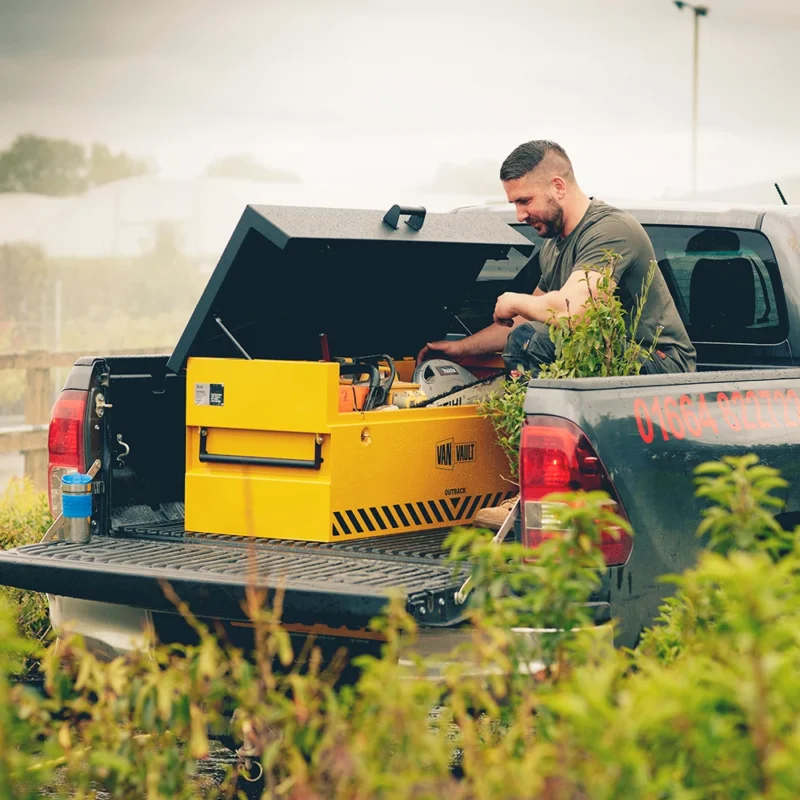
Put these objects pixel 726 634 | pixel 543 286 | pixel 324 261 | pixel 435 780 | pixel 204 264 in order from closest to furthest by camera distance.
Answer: pixel 435 780
pixel 726 634
pixel 324 261
pixel 543 286
pixel 204 264

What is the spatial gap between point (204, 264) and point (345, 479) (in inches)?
930

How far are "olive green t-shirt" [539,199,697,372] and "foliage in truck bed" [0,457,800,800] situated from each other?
6.56ft

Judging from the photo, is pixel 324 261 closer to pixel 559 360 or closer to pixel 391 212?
pixel 391 212

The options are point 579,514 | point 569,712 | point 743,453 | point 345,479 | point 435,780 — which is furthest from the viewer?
point 345,479

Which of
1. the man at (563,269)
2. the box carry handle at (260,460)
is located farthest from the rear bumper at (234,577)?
the man at (563,269)

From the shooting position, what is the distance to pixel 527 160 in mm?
5594

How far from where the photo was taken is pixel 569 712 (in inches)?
88.4

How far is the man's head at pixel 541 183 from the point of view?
18.3ft

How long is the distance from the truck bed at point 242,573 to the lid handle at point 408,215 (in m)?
1.20

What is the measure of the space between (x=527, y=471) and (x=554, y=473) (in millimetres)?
87

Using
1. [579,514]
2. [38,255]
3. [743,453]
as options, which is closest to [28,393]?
[743,453]

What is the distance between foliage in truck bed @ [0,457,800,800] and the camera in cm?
230

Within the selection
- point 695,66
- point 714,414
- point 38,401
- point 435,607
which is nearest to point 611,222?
point 714,414

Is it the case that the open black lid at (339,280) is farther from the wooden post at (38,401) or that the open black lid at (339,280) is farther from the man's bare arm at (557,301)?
the wooden post at (38,401)
